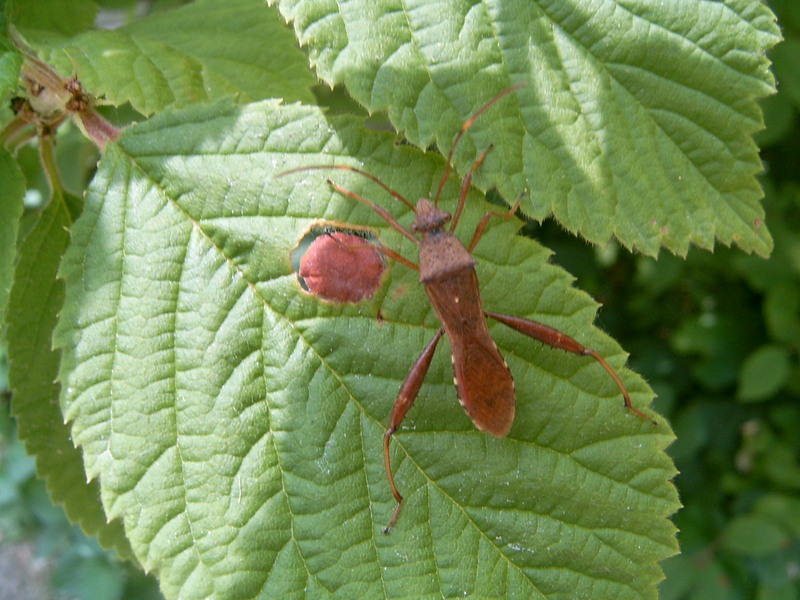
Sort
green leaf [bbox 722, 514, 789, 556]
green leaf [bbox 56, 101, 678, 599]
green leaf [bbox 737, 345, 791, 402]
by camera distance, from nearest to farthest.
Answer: green leaf [bbox 56, 101, 678, 599]
green leaf [bbox 722, 514, 789, 556]
green leaf [bbox 737, 345, 791, 402]

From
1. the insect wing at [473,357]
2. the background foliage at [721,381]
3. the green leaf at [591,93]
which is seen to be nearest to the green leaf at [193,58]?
the green leaf at [591,93]

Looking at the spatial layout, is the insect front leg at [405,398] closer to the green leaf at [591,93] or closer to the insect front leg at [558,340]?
the insect front leg at [558,340]

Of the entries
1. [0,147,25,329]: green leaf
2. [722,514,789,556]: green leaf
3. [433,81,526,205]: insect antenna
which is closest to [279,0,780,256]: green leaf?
[433,81,526,205]: insect antenna

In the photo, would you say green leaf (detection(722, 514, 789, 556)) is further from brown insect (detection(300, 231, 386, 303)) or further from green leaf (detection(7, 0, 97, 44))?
green leaf (detection(7, 0, 97, 44))

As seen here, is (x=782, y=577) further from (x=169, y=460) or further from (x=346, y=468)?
(x=169, y=460)

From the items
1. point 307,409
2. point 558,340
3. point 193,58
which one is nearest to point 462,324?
point 558,340

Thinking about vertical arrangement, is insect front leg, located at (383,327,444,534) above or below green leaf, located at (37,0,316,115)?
below
